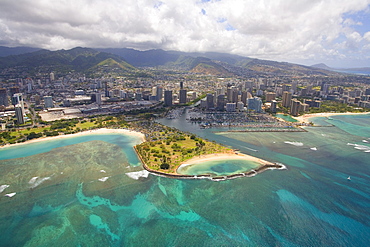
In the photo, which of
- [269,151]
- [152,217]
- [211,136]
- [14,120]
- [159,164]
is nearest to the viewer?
[152,217]

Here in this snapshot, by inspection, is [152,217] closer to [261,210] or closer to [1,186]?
[261,210]

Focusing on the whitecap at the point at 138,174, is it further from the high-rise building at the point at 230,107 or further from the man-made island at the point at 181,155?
the high-rise building at the point at 230,107

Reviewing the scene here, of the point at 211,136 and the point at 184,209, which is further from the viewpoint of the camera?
the point at 211,136

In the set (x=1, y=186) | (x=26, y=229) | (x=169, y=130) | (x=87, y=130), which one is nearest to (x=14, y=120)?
(x=87, y=130)

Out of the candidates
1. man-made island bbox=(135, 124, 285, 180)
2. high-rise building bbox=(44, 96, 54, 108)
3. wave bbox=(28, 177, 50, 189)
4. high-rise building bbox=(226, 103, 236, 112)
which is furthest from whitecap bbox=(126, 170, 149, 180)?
high-rise building bbox=(44, 96, 54, 108)

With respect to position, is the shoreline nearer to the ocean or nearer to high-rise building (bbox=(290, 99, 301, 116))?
the ocean

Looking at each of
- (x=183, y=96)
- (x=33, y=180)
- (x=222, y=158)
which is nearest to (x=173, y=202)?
(x=222, y=158)

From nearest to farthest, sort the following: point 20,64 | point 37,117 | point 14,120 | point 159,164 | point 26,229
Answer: point 26,229 → point 159,164 → point 14,120 → point 37,117 → point 20,64

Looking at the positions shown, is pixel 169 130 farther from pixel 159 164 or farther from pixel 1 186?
pixel 1 186

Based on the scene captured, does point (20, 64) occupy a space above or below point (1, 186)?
above
